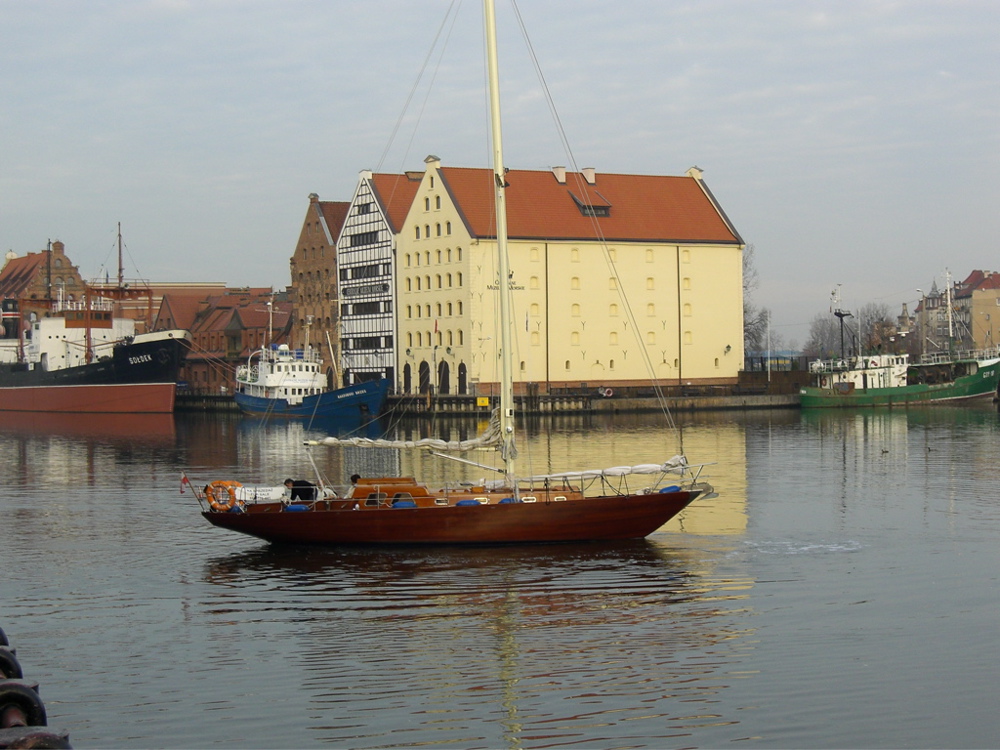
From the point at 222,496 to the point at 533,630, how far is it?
1105cm

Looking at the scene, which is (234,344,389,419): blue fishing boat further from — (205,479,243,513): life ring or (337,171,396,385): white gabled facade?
(205,479,243,513): life ring

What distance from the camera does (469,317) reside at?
90688mm

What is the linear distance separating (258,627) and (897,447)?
1605 inches

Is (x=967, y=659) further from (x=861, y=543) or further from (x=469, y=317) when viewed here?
(x=469, y=317)

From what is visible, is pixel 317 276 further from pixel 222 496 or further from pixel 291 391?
pixel 222 496

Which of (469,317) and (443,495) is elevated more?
(469,317)

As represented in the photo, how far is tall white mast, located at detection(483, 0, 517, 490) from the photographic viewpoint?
87.8 ft

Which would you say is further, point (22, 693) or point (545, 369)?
point (545, 369)

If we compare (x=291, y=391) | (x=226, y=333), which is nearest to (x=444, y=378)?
(x=291, y=391)

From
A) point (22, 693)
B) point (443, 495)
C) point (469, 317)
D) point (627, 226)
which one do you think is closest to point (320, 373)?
point (469, 317)

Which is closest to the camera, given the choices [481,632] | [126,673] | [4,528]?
[126,673]

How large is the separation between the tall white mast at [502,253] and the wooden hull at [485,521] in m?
1.00

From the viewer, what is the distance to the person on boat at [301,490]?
2831cm

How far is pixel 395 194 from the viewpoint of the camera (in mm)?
102000
